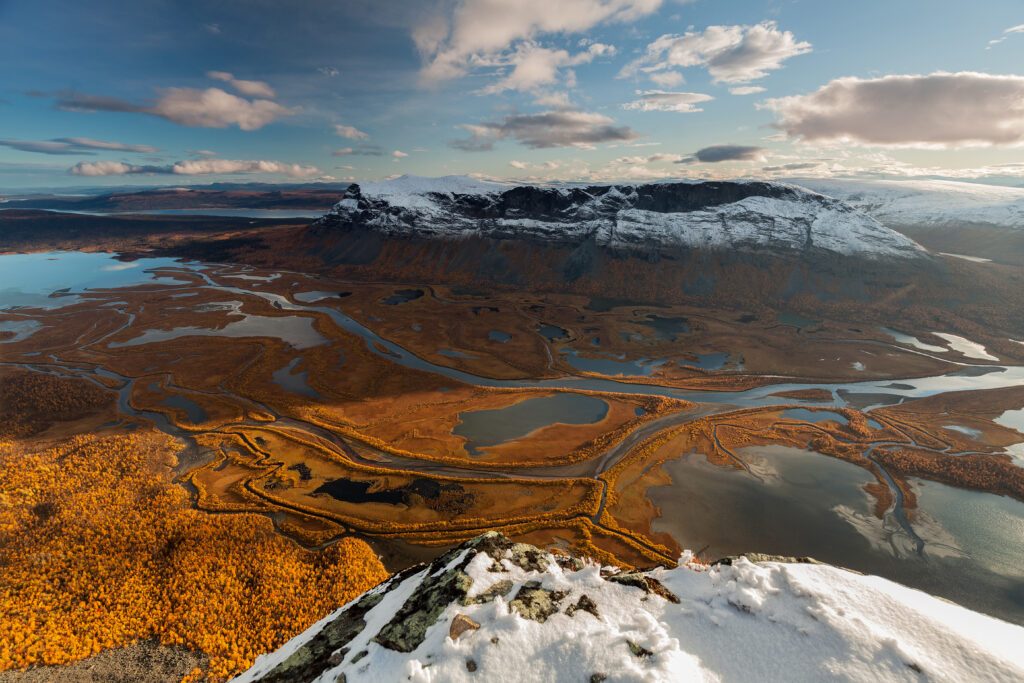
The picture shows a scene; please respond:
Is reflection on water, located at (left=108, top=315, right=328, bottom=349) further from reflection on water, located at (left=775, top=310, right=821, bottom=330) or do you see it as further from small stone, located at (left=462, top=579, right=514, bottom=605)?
reflection on water, located at (left=775, top=310, right=821, bottom=330)

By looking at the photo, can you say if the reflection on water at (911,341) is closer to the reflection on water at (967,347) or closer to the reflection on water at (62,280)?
the reflection on water at (967,347)

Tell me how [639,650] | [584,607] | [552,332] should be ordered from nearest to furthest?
[639,650] < [584,607] < [552,332]

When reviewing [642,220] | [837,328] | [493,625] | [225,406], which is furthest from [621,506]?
[642,220]

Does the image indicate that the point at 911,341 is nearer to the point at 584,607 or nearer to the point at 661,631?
the point at 661,631

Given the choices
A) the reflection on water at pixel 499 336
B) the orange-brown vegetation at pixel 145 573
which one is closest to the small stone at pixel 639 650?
the orange-brown vegetation at pixel 145 573

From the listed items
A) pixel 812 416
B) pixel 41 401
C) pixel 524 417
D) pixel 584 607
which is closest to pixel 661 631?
pixel 584 607

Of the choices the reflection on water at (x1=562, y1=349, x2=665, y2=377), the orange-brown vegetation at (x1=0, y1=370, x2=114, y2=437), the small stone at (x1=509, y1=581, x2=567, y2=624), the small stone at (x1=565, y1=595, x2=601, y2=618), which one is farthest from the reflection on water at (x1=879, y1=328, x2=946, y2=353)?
the orange-brown vegetation at (x1=0, y1=370, x2=114, y2=437)
